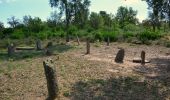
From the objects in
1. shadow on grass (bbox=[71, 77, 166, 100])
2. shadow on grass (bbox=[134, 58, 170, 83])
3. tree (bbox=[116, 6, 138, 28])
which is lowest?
shadow on grass (bbox=[71, 77, 166, 100])

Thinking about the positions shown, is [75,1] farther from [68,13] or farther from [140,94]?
[140,94]

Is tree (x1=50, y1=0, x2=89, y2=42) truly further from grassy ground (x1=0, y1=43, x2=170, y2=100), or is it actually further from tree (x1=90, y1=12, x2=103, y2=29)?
tree (x1=90, y1=12, x2=103, y2=29)

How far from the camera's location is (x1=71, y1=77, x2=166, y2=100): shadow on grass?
14.0 m

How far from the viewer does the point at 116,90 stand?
1485 centimetres

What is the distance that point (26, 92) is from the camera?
14719 mm

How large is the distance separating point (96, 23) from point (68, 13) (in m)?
38.9

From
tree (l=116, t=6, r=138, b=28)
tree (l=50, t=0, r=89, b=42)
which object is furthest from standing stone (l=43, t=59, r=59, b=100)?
tree (l=116, t=6, r=138, b=28)

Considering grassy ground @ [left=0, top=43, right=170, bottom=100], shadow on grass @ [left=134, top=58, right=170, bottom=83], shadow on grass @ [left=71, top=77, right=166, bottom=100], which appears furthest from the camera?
shadow on grass @ [left=134, top=58, right=170, bottom=83]

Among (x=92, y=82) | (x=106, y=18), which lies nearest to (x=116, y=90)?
(x=92, y=82)

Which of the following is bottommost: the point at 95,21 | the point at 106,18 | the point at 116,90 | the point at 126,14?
the point at 116,90

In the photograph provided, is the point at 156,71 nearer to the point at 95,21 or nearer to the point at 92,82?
the point at 92,82

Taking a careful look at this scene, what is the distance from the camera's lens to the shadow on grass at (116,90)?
46.0 ft

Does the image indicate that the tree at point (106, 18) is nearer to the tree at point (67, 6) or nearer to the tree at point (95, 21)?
the tree at point (95, 21)

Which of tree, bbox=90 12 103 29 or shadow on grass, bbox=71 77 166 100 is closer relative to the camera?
shadow on grass, bbox=71 77 166 100
